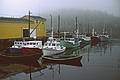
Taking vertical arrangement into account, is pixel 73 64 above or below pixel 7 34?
below

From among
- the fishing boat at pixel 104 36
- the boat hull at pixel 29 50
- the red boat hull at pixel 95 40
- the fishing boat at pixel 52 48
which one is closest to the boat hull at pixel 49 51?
the fishing boat at pixel 52 48

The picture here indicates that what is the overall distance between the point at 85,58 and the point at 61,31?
1.02 metres

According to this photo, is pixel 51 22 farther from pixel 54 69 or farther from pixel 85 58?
pixel 85 58

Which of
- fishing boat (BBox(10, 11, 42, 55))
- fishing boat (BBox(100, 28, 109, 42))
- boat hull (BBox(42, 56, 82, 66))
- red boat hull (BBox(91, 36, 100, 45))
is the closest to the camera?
fishing boat (BBox(100, 28, 109, 42))

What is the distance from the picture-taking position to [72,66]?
352 centimetres

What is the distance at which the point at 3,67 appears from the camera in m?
3.25

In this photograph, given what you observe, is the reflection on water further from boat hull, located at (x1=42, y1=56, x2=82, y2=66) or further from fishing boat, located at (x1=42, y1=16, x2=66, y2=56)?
fishing boat, located at (x1=42, y1=16, x2=66, y2=56)

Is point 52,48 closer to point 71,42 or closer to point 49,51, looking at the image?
point 49,51

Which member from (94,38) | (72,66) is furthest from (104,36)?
(72,66)

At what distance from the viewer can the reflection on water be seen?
2.95 m

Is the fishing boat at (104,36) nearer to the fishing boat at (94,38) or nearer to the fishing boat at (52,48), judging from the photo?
the fishing boat at (94,38)

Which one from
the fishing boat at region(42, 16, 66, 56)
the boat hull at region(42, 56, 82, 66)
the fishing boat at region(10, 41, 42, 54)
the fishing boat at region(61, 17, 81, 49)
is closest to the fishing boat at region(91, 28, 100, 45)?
the fishing boat at region(61, 17, 81, 49)

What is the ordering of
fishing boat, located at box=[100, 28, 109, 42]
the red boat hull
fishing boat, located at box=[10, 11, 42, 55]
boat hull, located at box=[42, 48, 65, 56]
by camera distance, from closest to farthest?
1. fishing boat, located at box=[100, 28, 109, 42]
2. the red boat hull
3. fishing boat, located at box=[10, 11, 42, 55]
4. boat hull, located at box=[42, 48, 65, 56]

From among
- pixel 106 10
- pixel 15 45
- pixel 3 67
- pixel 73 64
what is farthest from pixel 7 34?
pixel 106 10
